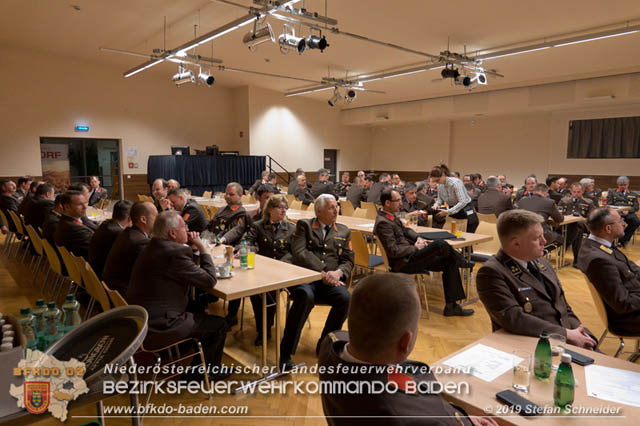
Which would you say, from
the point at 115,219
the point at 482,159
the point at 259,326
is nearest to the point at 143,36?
the point at 115,219

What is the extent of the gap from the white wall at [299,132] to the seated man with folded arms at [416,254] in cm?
1116

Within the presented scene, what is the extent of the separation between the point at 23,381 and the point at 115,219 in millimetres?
2914

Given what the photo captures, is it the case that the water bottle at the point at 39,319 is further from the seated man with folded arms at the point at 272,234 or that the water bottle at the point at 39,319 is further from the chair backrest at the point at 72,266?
the seated man with folded arms at the point at 272,234

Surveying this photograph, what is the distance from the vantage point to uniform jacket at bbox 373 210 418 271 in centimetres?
430

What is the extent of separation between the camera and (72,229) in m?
4.21

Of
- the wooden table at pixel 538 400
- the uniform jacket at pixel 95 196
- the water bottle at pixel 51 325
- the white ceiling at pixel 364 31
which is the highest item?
the white ceiling at pixel 364 31

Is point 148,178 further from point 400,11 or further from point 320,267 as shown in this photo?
point 320,267

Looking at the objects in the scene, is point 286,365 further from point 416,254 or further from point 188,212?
point 188,212

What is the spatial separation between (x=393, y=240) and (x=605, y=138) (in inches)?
468

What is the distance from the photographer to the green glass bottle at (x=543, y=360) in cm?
165

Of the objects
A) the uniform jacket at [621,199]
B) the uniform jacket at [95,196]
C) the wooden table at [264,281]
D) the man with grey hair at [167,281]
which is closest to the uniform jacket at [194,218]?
the wooden table at [264,281]

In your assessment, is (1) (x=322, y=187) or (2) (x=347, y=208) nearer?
(2) (x=347, y=208)

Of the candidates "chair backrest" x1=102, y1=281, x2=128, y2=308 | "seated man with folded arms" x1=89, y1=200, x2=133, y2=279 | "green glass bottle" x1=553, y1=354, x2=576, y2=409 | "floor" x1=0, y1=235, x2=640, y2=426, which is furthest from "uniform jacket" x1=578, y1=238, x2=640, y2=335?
"seated man with folded arms" x1=89, y1=200, x2=133, y2=279

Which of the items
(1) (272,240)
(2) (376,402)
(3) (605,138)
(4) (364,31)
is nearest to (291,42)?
(4) (364,31)
